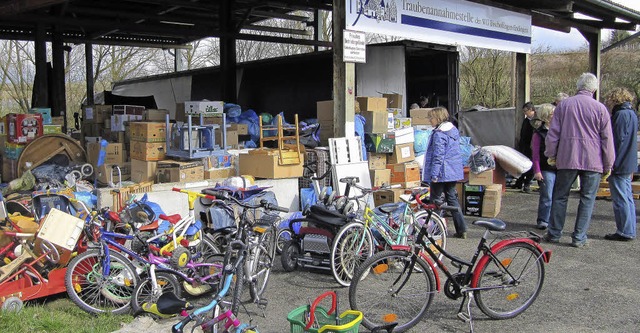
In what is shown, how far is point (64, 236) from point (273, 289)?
75.5 inches

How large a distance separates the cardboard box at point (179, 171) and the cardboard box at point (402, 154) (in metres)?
3.16

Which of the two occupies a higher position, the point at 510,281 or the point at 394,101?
the point at 394,101

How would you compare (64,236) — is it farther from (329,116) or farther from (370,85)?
(370,85)

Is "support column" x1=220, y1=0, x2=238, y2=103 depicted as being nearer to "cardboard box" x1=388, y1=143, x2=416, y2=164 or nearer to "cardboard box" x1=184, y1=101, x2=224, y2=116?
"cardboard box" x1=184, y1=101, x2=224, y2=116

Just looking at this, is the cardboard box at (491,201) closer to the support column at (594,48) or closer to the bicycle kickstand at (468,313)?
the bicycle kickstand at (468,313)

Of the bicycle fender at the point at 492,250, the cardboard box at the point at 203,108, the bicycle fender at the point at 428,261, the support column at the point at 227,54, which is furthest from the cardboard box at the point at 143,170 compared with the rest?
the support column at the point at 227,54

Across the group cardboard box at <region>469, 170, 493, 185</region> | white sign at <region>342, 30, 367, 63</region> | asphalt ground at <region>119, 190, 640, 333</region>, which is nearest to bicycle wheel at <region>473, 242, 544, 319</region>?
asphalt ground at <region>119, 190, 640, 333</region>

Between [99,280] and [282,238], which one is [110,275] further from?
[282,238]

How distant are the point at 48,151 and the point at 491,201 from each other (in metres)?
7.30

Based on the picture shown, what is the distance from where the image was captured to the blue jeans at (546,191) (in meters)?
7.93

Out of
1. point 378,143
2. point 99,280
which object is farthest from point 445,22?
point 99,280

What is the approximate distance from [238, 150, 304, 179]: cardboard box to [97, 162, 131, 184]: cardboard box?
211 cm

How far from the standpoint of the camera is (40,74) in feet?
47.2

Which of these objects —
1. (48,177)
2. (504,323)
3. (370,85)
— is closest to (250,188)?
(504,323)
